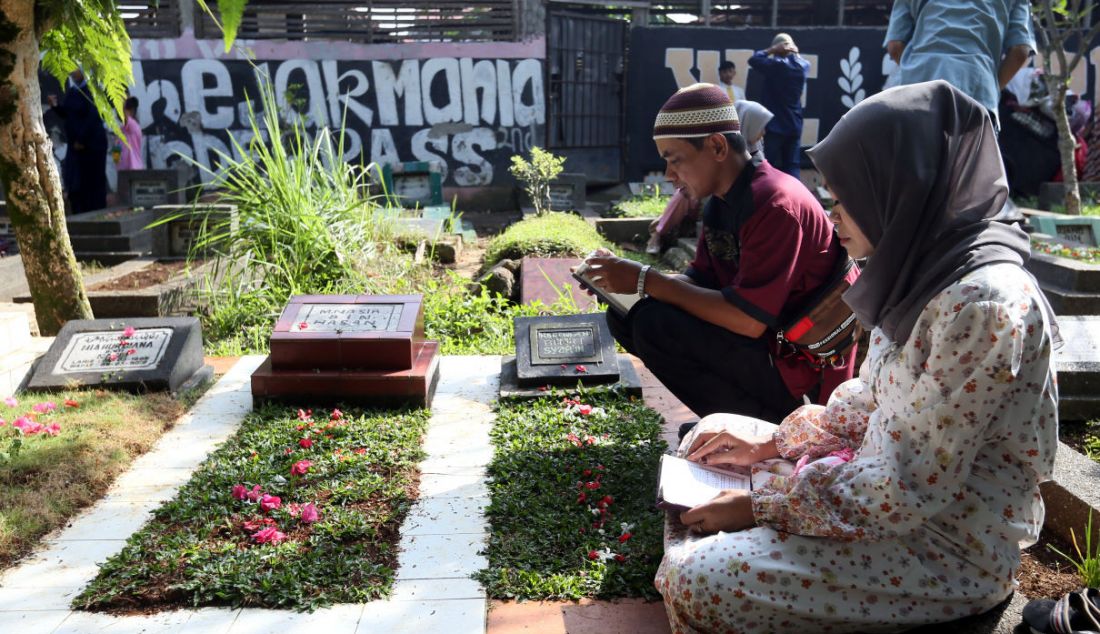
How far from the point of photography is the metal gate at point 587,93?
1441cm

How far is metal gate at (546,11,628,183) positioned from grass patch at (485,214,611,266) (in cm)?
537

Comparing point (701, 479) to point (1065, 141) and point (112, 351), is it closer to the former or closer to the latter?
point (112, 351)

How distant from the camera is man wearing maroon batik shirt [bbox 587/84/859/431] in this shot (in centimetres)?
324

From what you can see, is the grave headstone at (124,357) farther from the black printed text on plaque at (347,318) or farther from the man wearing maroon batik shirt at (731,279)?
the man wearing maroon batik shirt at (731,279)

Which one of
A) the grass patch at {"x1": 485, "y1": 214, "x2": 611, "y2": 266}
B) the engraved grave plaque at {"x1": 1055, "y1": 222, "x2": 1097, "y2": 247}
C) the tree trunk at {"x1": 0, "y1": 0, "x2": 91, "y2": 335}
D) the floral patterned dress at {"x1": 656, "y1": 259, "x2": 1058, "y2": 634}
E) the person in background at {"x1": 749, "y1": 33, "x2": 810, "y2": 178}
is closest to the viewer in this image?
the floral patterned dress at {"x1": 656, "y1": 259, "x2": 1058, "y2": 634}

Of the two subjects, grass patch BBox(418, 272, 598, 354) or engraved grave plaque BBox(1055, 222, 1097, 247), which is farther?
engraved grave plaque BBox(1055, 222, 1097, 247)

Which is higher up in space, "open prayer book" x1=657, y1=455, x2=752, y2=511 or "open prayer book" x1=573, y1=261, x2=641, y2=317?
"open prayer book" x1=573, y1=261, x2=641, y2=317

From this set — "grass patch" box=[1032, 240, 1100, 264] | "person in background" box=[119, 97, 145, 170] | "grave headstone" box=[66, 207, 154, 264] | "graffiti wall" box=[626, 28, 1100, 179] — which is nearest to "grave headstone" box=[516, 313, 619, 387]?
"grass patch" box=[1032, 240, 1100, 264]

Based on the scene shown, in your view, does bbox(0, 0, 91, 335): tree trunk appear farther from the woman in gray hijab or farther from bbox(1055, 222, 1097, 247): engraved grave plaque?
bbox(1055, 222, 1097, 247): engraved grave plaque

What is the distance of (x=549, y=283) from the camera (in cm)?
705

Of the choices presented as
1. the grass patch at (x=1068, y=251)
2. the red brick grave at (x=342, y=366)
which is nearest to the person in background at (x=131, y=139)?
the red brick grave at (x=342, y=366)

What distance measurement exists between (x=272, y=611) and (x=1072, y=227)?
8261mm

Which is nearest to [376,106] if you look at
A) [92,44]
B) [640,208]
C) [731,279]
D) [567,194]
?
[567,194]

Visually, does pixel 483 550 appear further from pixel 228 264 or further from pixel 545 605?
pixel 228 264
